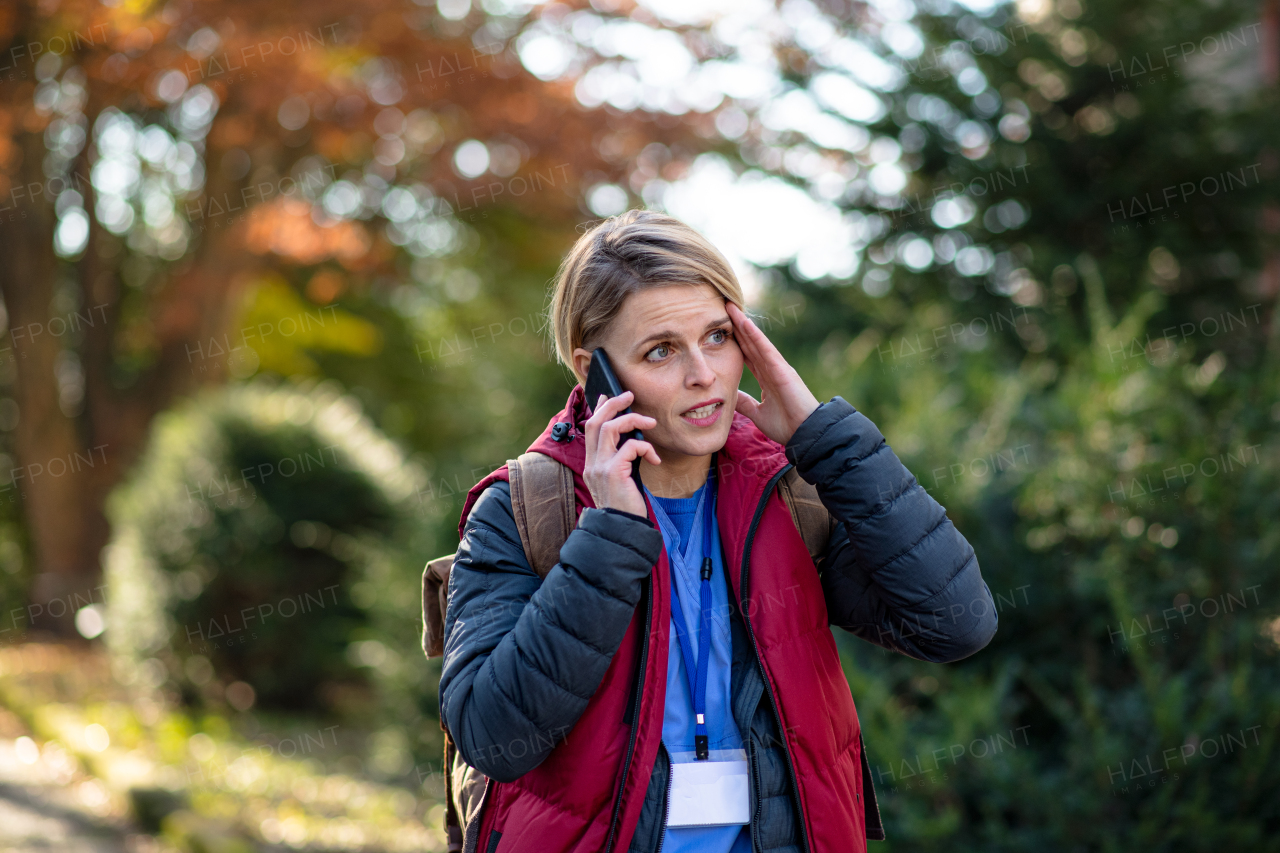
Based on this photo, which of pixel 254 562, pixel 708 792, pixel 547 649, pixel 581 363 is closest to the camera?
pixel 547 649

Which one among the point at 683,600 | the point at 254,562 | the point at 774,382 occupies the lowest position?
the point at 683,600

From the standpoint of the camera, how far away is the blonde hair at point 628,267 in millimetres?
2078

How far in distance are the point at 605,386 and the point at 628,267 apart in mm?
240

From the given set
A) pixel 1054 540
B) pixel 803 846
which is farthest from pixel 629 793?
pixel 1054 540

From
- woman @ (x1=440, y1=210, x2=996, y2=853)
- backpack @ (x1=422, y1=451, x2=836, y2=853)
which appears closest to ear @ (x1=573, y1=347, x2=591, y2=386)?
woman @ (x1=440, y1=210, x2=996, y2=853)

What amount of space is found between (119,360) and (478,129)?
8.28 meters

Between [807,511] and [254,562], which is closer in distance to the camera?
[807,511]

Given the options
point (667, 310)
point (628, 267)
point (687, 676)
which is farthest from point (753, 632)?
point (628, 267)

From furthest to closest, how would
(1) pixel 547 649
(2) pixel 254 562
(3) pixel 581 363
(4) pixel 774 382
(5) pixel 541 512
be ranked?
(2) pixel 254 562
(3) pixel 581 363
(4) pixel 774 382
(5) pixel 541 512
(1) pixel 547 649

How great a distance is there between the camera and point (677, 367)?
6.79 feet

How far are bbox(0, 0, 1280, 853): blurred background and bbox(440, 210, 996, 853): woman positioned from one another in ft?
6.06

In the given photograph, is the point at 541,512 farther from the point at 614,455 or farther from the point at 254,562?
the point at 254,562

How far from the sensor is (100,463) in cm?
1354

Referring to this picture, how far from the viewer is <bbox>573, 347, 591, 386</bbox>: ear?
7.25 feet
